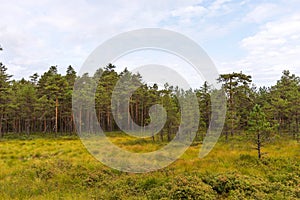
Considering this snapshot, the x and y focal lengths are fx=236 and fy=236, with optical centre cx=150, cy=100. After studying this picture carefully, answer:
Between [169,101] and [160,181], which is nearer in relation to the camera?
[160,181]

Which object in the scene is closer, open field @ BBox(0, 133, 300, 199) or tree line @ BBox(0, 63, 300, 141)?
open field @ BBox(0, 133, 300, 199)

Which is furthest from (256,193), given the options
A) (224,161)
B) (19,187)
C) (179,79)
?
(19,187)

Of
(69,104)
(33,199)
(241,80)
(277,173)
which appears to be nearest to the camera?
(33,199)

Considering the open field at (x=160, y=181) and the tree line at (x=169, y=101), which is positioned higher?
the tree line at (x=169, y=101)

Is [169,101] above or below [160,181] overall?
above

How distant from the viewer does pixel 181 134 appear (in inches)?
779

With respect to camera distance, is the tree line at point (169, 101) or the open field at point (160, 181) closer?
the open field at point (160, 181)

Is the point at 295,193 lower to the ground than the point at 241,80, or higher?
lower

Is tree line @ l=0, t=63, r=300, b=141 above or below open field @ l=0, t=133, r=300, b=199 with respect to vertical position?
above

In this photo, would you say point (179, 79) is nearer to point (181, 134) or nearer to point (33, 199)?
point (33, 199)

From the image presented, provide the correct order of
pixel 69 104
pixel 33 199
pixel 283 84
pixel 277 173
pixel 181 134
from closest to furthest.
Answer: pixel 33 199 → pixel 277 173 → pixel 181 134 → pixel 283 84 → pixel 69 104

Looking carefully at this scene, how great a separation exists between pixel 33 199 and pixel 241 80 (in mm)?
23829

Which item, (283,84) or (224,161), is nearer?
(224,161)

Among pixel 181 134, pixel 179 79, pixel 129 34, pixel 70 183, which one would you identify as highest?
pixel 129 34
